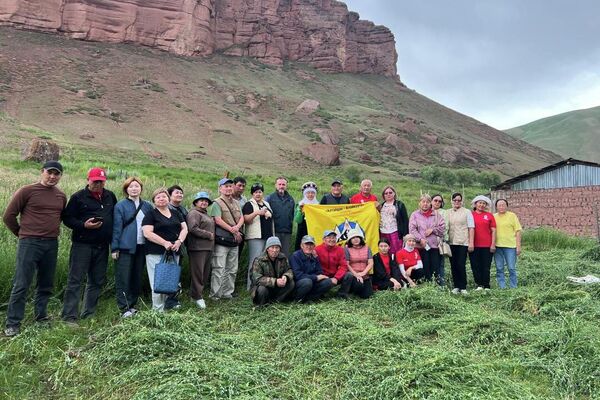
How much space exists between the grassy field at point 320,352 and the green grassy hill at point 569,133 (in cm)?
13552

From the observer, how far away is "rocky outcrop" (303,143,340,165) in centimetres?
4078

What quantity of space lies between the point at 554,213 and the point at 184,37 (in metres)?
56.1

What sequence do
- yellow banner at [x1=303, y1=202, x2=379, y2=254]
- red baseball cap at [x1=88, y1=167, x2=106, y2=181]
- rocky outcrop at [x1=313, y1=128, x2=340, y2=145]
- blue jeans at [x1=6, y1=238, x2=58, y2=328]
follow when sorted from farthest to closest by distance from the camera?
rocky outcrop at [x1=313, y1=128, x2=340, y2=145] < yellow banner at [x1=303, y1=202, x2=379, y2=254] < red baseball cap at [x1=88, y1=167, x2=106, y2=181] < blue jeans at [x1=6, y1=238, x2=58, y2=328]

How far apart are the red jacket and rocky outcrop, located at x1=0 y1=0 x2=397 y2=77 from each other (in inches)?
2405

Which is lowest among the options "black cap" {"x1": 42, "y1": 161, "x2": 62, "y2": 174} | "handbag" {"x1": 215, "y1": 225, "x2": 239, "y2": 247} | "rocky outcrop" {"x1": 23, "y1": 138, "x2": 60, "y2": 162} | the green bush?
"handbag" {"x1": 215, "y1": 225, "x2": 239, "y2": 247}

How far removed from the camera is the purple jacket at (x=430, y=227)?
732cm

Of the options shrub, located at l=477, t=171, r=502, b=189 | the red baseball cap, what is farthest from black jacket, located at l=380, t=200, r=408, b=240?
shrub, located at l=477, t=171, r=502, b=189

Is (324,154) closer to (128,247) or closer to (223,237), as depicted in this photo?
(223,237)

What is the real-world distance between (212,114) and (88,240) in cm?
4424

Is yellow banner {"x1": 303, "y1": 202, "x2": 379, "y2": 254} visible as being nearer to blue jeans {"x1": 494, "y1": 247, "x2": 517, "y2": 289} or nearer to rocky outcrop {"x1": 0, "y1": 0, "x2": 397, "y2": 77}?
blue jeans {"x1": 494, "y1": 247, "x2": 517, "y2": 289}

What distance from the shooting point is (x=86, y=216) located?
543 centimetres

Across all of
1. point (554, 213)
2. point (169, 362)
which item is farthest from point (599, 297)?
point (554, 213)

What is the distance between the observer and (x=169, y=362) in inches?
149

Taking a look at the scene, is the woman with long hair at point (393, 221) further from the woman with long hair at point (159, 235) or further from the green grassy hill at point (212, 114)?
the green grassy hill at point (212, 114)
